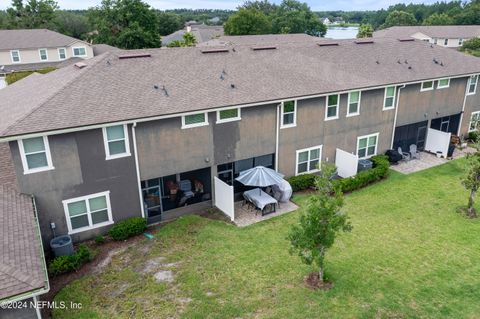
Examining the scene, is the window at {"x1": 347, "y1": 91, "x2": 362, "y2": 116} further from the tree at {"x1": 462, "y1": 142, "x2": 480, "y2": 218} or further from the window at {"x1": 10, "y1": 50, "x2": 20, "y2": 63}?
the window at {"x1": 10, "y1": 50, "x2": 20, "y2": 63}

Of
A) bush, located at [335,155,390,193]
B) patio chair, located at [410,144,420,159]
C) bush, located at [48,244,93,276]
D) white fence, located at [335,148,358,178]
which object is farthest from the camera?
patio chair, located at [410,144,420,159]

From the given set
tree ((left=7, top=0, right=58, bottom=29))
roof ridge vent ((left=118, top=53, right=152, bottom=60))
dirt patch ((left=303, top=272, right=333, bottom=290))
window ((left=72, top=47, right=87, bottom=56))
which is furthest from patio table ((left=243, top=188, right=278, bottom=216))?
tree ((left=7, top=0, right=58, bottom=29))

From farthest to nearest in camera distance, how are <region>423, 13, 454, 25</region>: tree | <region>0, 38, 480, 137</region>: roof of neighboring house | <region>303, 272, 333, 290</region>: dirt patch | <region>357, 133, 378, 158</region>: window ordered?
<region>423, 13, 454, 25</region>: tree → <region>357, 133, 378, 158</region>: window → <region>0, 38, 480, 137</region>: roof of neighboring house → <region>303, 272, 333, 290</region>: dirt patch

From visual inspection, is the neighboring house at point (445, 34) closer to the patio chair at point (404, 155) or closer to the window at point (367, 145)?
the patio chair at point (404, 155)

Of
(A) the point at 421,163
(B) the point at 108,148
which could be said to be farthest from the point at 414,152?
(B) the point at 108,148

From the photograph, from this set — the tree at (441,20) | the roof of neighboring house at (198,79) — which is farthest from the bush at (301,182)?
the tree at (441,20)

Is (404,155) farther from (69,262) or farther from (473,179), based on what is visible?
(69,262)

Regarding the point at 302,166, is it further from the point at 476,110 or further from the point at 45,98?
the point at 476,110

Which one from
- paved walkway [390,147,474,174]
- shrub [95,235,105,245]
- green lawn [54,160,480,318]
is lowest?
paved walkway [390,147,474,174]
